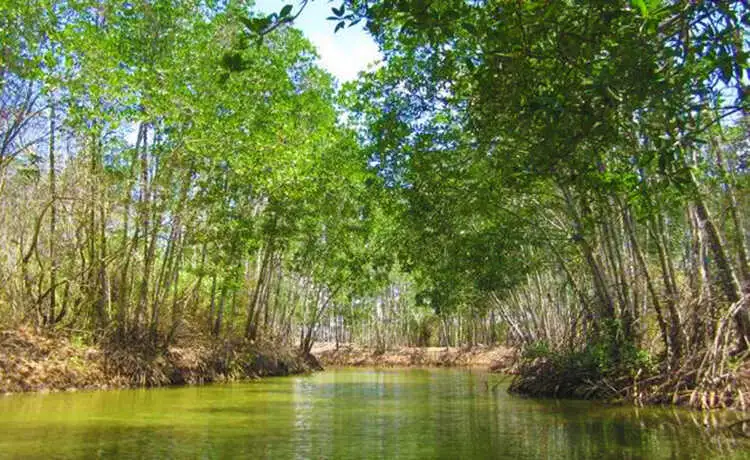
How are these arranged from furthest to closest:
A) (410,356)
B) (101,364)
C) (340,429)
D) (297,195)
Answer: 1. (410,356)
2. (297,195)
3. (101,364)
4. (340,429)

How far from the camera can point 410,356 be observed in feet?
127

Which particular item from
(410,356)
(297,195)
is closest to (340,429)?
(297,195)

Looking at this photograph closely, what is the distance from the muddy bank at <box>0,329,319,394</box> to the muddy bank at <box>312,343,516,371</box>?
16361 millimetres

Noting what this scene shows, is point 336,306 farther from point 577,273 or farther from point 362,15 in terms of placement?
point 362,15

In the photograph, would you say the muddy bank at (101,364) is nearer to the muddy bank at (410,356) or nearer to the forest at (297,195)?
the forest at (297,195)

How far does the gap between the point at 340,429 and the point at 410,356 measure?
104ft

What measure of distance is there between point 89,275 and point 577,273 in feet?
45.7

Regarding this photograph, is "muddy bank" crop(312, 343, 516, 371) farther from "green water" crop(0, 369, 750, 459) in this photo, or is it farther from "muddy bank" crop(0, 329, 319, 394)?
"green water" crop(0, 369, 750, 459)

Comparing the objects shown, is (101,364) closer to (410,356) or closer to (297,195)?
(297,195)

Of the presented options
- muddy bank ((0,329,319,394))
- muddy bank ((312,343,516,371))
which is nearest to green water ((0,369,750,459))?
muddy bank ((0,329,319,394))

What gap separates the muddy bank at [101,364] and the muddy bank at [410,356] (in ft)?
53.7

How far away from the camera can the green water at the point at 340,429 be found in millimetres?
5836

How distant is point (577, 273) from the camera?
19.2 metres

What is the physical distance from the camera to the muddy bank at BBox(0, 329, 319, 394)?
40.3 feet
